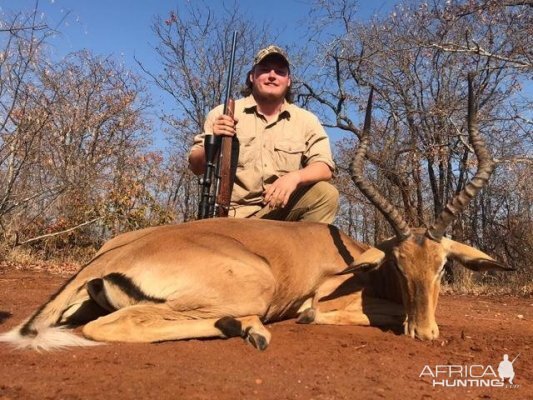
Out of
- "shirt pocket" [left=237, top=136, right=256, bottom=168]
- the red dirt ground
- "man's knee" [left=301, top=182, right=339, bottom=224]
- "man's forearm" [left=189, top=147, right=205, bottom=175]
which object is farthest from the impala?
"man's forearm" [left=189, top=147, right=205, bottom=175]

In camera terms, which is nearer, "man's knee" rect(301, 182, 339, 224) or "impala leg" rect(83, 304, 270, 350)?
"impala leg" rect(83, 304, 270, 350)

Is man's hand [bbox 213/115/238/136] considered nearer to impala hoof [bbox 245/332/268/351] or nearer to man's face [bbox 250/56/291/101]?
man's face [bbox 250/56/291/101]

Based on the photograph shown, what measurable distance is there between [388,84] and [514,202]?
4596 millimetres

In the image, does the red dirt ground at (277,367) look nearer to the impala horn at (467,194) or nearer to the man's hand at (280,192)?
the impala horn at (467,194)

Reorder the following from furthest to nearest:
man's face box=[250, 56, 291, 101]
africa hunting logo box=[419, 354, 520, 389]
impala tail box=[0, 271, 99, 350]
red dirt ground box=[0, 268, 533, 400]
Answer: man's face box=[250, 56, 291, 101] < impala tail box=[0, 271, 99, 350] < africa hunting logo box=[419, 354, 520, 389] < red dirt ground box=[0, 268, 533, 400]

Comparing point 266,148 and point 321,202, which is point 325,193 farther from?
point 266,148

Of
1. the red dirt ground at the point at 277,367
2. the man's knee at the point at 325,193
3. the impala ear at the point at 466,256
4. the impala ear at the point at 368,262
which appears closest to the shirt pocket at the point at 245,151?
the man's knee at the point at 325,193

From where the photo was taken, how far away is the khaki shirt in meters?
5.93

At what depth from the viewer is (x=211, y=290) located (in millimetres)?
3709

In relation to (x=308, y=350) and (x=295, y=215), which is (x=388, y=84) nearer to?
(x=295, y=215)

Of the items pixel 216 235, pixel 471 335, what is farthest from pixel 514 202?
pixel 216 235

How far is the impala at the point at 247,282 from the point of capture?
11.5 ft

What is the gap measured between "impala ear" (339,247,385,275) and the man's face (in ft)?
7.94

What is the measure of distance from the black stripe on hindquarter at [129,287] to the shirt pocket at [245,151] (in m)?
2.55
